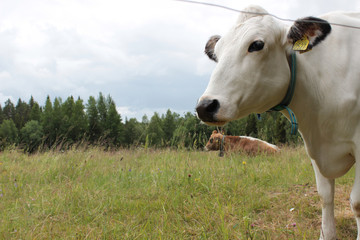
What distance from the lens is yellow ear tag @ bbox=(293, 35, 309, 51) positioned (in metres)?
2.04

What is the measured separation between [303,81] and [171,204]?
6.66 feet

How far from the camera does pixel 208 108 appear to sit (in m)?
1.87

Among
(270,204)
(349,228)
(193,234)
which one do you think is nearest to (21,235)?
(193,234)

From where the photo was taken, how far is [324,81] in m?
2.27

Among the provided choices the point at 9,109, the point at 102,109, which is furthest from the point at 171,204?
the point at 9,109

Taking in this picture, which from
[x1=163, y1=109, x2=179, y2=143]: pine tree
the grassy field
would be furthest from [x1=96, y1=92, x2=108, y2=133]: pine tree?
the grassy field

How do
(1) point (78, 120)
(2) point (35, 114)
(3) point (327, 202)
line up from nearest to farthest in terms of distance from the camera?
(3) point (327, 202) < (1) point (78, 120) < (2) point (35, 114)

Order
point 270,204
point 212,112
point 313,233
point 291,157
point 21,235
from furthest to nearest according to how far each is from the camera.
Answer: point 291,157 < point 270,204 < point 313,233 < point 21,235 < point 212,112

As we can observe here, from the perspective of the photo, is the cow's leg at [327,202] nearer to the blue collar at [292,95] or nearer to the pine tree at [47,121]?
the blue collar at [292,95]

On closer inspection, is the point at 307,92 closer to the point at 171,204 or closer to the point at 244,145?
the point at 171,204

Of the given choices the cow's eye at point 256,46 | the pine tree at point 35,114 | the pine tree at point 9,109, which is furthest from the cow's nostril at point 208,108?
the pine tree at point 9,109

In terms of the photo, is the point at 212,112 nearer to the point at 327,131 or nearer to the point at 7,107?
the point at 327,131

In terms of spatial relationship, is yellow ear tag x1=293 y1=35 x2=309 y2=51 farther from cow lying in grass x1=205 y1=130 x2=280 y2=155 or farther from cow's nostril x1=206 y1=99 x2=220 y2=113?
cow lying in grass x1=205 y1=130 x2=280 y2=155

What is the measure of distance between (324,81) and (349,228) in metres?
1.74
